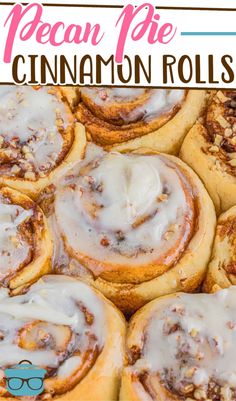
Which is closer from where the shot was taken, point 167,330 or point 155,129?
point 167,330

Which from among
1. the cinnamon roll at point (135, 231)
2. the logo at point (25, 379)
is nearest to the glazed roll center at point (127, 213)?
the cinnamon roll at point (135, 231)

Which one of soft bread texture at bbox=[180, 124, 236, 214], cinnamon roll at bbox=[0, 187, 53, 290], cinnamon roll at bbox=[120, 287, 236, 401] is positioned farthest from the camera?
soft bread texture at bbox=[180, 124, 236, 214]

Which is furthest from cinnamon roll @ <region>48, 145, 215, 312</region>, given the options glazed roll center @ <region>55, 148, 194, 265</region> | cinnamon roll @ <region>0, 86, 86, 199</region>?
cinnamon roll @ <region>0, 86, 86, 199</region>

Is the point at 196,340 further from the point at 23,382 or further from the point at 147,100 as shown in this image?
the point at 147,100

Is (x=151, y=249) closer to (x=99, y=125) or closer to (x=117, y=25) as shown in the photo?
(x=99, y=125)

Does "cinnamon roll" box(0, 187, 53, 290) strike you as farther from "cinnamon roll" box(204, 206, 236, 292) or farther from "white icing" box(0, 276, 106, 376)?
"cinnamon roll" box(204, 206, 236, 292)

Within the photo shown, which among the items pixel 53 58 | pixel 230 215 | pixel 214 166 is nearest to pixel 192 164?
pixel 214 166

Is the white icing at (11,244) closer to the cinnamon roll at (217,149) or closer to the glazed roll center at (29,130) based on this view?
the glazed roll center at (29,130)
